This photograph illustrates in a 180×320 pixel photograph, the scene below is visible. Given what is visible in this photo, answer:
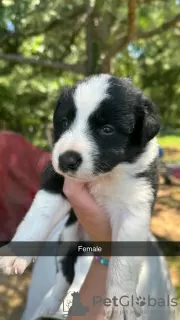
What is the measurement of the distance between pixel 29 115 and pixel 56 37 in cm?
130

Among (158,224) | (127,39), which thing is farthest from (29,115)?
(158,224)

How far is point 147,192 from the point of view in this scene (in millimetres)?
1307

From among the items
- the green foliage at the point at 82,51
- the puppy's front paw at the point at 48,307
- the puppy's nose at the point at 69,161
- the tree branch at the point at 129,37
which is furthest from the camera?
the green foliage at the point at 82,51

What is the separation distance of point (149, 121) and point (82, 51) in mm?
3388

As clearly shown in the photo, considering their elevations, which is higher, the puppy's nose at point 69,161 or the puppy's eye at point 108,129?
the puppy's eye at point 108,129

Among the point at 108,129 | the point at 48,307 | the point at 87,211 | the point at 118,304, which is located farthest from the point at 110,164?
the point at 48,307

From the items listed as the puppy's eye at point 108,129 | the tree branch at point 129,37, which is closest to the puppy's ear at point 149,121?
the puppy's eye at point 108,129

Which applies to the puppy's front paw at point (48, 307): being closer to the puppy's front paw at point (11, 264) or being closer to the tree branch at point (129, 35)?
the puppy's front paw at point (11, 264)

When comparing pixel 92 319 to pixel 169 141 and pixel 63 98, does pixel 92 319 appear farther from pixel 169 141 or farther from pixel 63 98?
pixel 169 141

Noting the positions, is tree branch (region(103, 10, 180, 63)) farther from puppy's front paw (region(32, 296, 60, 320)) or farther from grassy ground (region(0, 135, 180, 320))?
puppy's front paw (region(32, 296, 60, 320))

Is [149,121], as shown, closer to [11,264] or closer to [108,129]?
[108,129]

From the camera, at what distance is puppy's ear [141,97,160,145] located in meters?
1.22

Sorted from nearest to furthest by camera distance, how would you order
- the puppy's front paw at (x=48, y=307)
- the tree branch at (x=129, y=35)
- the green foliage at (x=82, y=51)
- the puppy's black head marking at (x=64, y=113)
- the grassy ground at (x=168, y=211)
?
the puppy's black head marking at (x=64, y=113) < the puppy's front paw at (x=48, y=307) < the tree branch at (x=129, y=35) < the grassy ground at (x=168, y=211) < the green foliage at (x=82, y=51)

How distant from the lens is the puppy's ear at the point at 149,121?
122cm
